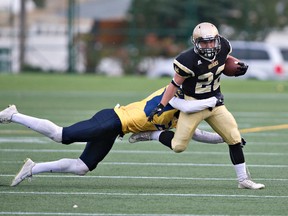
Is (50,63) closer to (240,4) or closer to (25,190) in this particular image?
(240,4)

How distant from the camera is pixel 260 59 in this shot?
28484mm

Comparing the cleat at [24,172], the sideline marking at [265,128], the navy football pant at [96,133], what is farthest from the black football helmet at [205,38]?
the sideline marking at [265,128]

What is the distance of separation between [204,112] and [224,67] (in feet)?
1.49

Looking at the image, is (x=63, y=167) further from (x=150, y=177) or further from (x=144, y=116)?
(x=150, y=177)

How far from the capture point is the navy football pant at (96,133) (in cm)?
821

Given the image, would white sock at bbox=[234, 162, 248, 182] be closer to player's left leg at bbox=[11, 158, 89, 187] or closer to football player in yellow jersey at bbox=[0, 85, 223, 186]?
football player in yellow jersey at bbox=[0, 85, 223, 186]

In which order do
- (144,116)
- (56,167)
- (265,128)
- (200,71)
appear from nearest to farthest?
(200,71) < (144,116) < (56,167) < (265,128)

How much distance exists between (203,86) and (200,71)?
0.57ft

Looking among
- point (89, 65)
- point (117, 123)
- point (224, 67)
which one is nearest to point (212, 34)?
point (224, 67)

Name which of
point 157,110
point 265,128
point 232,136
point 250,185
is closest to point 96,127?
point 157,110

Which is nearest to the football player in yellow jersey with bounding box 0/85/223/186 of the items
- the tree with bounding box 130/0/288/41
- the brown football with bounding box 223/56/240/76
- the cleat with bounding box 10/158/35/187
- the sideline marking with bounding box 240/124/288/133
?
the cleat with bounding box 10/158/35/187

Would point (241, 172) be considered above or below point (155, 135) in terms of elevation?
below

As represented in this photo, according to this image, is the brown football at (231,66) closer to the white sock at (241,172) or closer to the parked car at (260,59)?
the white sock at (241,172)

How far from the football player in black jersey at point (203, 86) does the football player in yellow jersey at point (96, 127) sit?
0.33 feet
